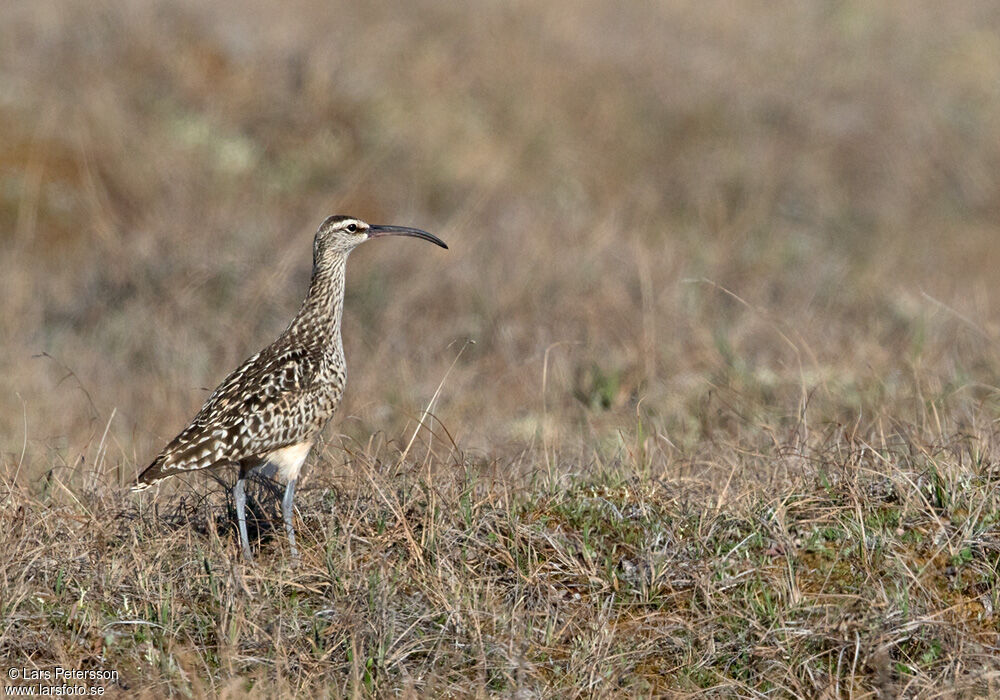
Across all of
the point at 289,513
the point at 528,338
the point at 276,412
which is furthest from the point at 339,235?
the point at 528,338

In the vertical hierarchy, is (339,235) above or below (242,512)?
above

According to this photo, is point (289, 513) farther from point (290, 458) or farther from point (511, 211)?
point (511, 211)

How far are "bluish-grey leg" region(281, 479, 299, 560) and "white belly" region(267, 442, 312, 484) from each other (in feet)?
0.56

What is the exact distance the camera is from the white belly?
5.73 meters

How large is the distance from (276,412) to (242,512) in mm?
475

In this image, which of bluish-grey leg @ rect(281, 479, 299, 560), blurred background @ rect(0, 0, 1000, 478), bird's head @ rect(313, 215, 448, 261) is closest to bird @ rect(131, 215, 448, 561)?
bluish-grey leg @ rect(281, 479, 299, 560)

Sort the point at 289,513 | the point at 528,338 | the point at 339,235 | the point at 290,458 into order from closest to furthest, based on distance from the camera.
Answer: the point at 289,513 < the point at 290,458 < the point at 339,235 < the point at 528,338

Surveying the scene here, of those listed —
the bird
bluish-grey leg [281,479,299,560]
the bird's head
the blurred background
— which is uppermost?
the bird's head

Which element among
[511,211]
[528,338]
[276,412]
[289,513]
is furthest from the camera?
[511,211]

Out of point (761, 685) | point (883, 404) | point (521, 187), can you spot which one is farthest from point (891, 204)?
point (761, 685)

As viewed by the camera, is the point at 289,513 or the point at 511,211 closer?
the point at 289,513

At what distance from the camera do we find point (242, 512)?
5.43 meters

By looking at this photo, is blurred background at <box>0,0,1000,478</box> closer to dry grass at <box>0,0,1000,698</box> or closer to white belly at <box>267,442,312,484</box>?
dry grass at <box>0,0,1000,698</box>

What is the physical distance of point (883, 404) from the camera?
7387 millimetres
